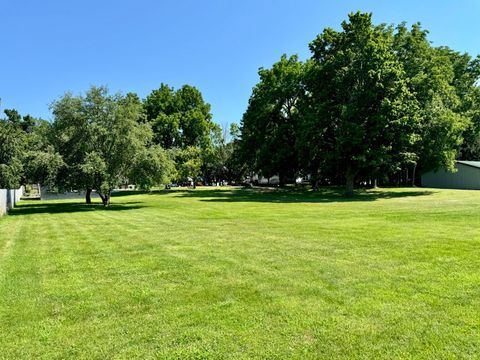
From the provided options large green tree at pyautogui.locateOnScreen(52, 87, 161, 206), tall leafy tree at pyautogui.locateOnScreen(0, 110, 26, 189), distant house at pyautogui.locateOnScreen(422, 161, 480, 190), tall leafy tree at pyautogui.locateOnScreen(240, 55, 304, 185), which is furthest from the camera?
tall leafy tree at pyautogui.locateOnScreen(240, 55, 304, 185)

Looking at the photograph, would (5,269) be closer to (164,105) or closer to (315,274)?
(315,274)

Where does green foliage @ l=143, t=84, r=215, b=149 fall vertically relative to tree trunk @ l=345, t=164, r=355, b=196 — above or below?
above

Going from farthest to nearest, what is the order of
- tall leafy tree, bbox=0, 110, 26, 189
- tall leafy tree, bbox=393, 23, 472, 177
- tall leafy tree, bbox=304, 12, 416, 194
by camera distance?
tall leafy tree, bbox=0, 110, 26, 189 → tall leafy tree, bbox=393, 23, 472, 177 → tall leafy tree, bbox=304, 12, 416, 194

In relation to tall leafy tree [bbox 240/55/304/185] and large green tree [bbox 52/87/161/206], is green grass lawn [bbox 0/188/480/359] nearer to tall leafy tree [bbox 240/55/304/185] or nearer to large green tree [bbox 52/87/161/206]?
large green tree [bbox 52/87/161/206]

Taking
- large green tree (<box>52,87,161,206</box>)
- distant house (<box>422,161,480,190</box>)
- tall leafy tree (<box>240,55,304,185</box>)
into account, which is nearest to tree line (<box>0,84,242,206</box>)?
large green tree (<box>52,87,161,206</box>)

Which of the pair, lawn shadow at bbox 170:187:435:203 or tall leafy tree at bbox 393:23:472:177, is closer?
lawn shadow at bbox 170:187:435:203

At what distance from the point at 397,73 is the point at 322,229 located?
23.1 m

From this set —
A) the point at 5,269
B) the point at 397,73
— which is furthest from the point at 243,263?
the point at 397,73

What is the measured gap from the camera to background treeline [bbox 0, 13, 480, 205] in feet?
78.2

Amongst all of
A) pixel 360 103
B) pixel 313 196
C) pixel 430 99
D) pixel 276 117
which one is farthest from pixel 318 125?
pixel 276 117

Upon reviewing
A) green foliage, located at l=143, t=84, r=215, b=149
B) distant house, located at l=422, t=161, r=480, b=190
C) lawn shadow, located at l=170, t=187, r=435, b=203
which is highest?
green foliage, located at l=143, t=84, r=215, b=149

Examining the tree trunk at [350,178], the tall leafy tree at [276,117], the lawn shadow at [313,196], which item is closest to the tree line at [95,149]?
the lawn shadow at [313,196]

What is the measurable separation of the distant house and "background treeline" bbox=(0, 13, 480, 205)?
400cm

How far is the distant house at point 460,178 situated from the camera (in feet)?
132
